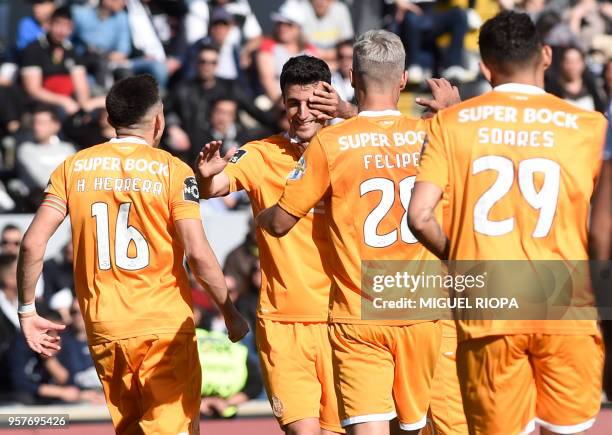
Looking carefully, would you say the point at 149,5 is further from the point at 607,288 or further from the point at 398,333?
the point at 607,288

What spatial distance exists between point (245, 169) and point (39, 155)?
575 cm

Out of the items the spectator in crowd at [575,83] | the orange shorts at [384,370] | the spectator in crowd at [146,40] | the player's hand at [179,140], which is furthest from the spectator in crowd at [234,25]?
the orange shorts at [384,370]

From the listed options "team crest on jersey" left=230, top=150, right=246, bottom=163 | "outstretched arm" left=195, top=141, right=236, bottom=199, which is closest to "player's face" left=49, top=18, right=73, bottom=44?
"team crest on jersey" left=230, top=150, right=246, bottom=163

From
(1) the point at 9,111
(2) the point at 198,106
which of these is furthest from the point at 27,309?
(1) the point at 9,111

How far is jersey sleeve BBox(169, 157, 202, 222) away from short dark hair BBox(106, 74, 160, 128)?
347mm

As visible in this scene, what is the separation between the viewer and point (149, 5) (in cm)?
1363

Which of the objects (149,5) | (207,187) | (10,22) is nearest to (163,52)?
(149,5)

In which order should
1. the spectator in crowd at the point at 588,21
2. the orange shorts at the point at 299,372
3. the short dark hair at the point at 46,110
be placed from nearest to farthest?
1. the orange shorts at the point at 299,372
2. the short dark hair at the point at 46,110
3. the spectator in crowd at the point at 588,21

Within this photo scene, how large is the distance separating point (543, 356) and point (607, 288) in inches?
25.1

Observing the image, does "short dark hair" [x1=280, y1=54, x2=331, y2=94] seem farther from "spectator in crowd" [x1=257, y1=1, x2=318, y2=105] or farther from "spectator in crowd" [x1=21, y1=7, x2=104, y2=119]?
"spectator in crowd" [x1=21, y1=7, x2=104, y2=119]

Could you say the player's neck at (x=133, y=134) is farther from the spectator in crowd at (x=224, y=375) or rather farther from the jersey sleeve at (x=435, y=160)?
the spectator in crowd at (x=224, y=375)

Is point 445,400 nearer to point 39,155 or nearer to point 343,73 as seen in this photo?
point 39,155

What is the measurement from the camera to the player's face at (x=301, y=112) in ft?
24.0

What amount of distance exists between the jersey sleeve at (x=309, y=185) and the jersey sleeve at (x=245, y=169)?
1166 mm
